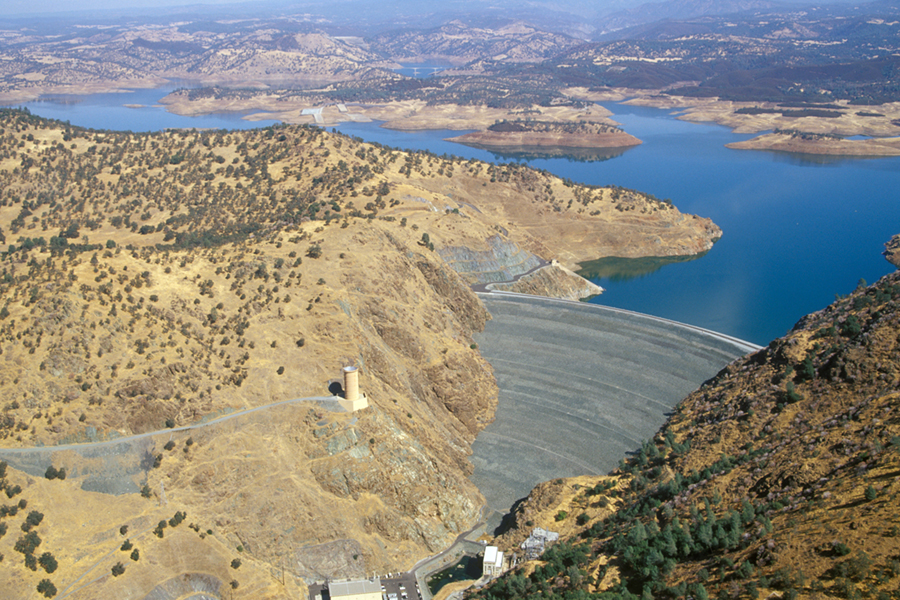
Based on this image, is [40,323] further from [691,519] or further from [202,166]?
[202,166]

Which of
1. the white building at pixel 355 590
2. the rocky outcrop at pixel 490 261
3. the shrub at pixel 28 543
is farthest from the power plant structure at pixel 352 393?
the rocky outcrop at pixel 490 261

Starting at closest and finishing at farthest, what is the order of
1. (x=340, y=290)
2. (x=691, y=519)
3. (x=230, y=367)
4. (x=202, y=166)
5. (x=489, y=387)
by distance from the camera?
(x=691, y=519), (x=230, y=367), (x=340, y=290), (x=489, y=387), (x=202, y=166)

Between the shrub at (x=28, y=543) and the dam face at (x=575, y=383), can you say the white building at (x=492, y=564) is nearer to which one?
the dam face at (x=575, y=383)

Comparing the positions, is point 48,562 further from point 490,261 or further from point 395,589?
point 490,261

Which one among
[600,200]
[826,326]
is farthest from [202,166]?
[826,326]

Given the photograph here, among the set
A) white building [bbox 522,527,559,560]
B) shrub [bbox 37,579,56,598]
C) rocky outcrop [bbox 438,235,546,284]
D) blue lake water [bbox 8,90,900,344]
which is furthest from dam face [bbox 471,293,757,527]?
shrub [bbox 37,579,56,598]

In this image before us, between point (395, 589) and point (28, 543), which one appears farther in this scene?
point (395, 589)

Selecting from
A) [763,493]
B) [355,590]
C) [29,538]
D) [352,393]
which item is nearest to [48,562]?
[29,538]

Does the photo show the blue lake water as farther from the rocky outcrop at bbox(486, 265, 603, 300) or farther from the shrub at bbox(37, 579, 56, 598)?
the shrub at bbox(37, 579, 56, 598)
